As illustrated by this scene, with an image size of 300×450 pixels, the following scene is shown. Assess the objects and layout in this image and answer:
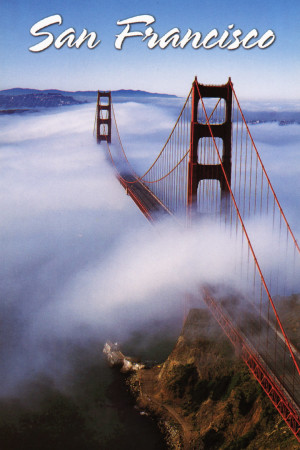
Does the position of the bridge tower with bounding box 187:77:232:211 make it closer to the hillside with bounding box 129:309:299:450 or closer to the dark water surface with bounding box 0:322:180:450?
the hillside with bounding box 129:309:299:450

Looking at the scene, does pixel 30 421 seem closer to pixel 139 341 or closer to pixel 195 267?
pixel 139 341

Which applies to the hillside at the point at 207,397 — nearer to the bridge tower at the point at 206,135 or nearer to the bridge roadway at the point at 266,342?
the bridge roadway at the point at 266,342

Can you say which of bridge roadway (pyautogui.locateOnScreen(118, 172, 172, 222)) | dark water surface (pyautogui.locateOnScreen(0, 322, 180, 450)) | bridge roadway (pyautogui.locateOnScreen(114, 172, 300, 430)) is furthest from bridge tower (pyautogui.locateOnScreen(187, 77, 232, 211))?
dark water surface (pyautogui.locateOnScreen(0, 322, 180, 450))

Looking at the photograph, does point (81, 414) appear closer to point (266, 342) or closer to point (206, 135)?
point (266, 342)

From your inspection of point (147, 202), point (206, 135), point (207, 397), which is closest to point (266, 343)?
point (207, 397)

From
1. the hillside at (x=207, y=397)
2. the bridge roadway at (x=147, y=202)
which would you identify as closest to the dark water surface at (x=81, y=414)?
the hillside at (x=207, y=397)
